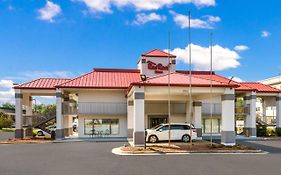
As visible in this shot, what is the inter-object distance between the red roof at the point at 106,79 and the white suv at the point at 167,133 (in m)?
7.13

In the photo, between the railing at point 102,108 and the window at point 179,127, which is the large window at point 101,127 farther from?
the window at point 179,127

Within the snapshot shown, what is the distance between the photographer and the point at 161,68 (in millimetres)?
34125

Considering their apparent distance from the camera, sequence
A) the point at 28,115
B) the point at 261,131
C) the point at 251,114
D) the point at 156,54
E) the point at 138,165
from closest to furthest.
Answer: the point at 138,165, the point at 251,114, the point at 261,131, the point at 28,115, the point at 156,54

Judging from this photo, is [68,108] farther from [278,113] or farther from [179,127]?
[278,113]

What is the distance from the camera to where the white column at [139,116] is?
21828 mm

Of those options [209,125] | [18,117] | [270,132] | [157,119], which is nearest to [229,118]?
[157,119]

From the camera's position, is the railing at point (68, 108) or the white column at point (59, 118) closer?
the white column at point (59, 118)

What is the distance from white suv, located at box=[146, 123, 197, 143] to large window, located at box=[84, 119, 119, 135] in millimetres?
7673

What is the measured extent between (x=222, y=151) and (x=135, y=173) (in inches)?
342

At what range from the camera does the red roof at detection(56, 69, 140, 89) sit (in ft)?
102

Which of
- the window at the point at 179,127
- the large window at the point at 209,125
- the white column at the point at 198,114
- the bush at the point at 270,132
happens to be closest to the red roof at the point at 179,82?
the window at the point at 179,127

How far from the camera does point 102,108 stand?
3178 cm

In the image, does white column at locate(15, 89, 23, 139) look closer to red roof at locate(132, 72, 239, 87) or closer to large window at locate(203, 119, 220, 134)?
red roof at locate(132, 72, 239, 87)

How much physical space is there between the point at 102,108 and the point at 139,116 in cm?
1059
